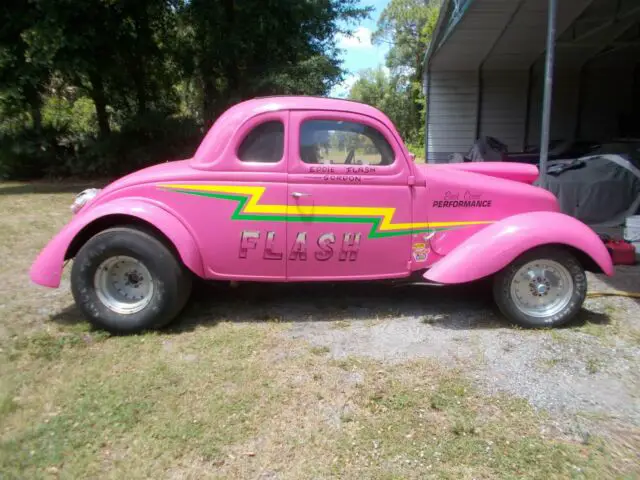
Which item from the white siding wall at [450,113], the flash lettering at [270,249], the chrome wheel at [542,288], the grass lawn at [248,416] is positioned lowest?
the grass lawn at [248,416]

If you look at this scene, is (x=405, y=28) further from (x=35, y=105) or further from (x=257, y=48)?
(x=35, y=105)

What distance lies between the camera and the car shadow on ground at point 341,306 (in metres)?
4.51

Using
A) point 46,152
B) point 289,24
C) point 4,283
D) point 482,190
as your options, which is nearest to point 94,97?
point 46,152

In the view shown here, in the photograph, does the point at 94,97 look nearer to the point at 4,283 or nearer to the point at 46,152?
the point at 46,152

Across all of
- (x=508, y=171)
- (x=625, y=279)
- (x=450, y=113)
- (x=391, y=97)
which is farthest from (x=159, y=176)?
(x=391, y=97)

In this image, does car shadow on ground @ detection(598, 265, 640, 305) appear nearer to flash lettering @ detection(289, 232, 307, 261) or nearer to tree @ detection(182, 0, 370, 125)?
flash lettering @ detection(289, 232, 307, 261)

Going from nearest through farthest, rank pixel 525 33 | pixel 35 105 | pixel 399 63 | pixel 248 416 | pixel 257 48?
pixel 248 416 → pixel 525 33 → pixel 35 105 → pixel 257 48 → pixel 399 63

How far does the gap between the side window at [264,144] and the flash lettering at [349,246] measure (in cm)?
88

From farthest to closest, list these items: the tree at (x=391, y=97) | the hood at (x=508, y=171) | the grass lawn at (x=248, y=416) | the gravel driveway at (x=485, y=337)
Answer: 1. the tree at (x=391, y=97)
2. the hood at (x=508, y=171)
3. the gravel driveway at (x=485, y=337)
4. the grass lawn at (x=248, y=416)

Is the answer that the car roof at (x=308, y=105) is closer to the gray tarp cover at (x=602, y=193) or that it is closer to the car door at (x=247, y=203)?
the car door at (x=247, y=203)

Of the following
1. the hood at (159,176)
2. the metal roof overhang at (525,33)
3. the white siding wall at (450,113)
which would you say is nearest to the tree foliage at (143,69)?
the white siding wall at (450,113)

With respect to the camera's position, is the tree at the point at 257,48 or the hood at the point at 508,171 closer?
the hood at the point at 508,171

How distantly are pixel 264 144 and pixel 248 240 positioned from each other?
81cm

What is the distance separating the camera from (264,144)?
424 cm
